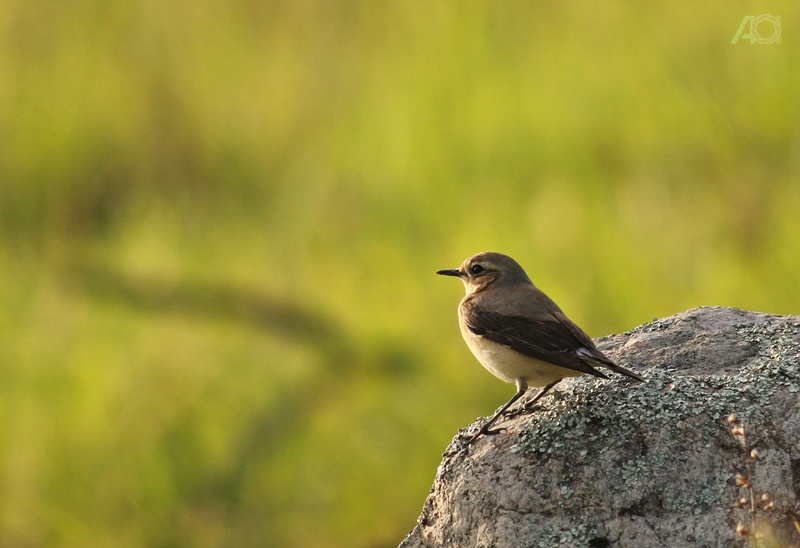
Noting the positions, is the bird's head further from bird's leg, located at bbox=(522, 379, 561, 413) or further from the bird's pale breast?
bird's leg, located at bbox=(522, 379, 561, 413)

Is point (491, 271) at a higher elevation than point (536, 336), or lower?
higher

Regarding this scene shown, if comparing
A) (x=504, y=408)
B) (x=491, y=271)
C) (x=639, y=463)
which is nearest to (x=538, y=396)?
(x=504, y=408)

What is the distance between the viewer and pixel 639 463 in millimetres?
3137

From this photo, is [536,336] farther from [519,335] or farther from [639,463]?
[639,463]

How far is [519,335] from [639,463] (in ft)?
3.28

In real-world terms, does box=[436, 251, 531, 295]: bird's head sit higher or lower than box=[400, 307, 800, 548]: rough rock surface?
higher

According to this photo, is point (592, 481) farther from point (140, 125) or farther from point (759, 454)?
point (140, 125)

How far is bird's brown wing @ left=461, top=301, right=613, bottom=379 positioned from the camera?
3619mm

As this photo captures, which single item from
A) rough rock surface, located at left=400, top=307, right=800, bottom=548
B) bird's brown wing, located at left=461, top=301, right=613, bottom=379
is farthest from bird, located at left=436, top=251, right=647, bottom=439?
rough rock surface, located at left=400, top=307, right=800, bottom=548

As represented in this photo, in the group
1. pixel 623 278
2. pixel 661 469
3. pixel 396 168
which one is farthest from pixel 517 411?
pixel 396 168

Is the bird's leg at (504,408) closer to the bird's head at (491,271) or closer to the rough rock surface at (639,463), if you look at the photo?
the rough rock surface at (639,463)

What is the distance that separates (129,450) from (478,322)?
3185mm

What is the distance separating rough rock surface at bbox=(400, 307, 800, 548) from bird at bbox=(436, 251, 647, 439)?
0.40ft

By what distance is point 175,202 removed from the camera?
21.7 ft
